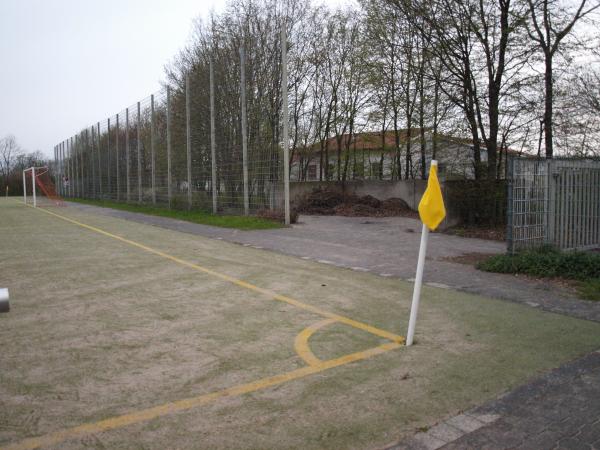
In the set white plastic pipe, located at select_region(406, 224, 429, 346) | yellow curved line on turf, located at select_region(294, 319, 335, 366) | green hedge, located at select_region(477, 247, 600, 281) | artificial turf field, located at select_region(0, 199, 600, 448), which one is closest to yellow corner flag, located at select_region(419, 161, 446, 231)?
white plastic pipe, located at select_region(406, 224, 429, 346)

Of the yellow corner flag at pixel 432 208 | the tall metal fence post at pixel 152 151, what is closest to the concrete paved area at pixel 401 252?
the yellow corner flag at pixel 432 208

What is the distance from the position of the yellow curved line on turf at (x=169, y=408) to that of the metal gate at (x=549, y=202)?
580 centimetres

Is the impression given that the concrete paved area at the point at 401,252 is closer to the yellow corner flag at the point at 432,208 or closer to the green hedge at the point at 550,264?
the green hedge at the point at 550,264

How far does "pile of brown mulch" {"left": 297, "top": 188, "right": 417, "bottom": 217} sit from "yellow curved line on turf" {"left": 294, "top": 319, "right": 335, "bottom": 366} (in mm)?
17137

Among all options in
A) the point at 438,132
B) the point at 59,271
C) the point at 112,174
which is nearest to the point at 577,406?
the point at 59,271

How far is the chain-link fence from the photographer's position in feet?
60.9

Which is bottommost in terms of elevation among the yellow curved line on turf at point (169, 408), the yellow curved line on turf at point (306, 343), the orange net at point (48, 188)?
the yellow curved line on turf at point (169, 408)

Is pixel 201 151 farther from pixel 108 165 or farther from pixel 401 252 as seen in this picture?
pixel 108 165

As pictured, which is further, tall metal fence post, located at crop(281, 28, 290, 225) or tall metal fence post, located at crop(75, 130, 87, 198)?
tall metal fence post, located at crop(75, 130, 87, 198)

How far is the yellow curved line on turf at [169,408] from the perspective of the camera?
9.17 ft

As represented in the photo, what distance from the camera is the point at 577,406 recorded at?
3312 millimetres

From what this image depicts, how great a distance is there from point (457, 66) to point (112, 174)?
2801cm

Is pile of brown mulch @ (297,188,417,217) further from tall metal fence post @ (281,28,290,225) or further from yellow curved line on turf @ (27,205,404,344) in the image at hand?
yellow curved line on turf @ (27,205,404,344)

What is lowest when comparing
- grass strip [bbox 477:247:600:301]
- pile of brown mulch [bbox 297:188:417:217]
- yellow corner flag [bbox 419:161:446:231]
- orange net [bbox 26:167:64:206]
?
grass strip [bbox 477:247:600:301]
